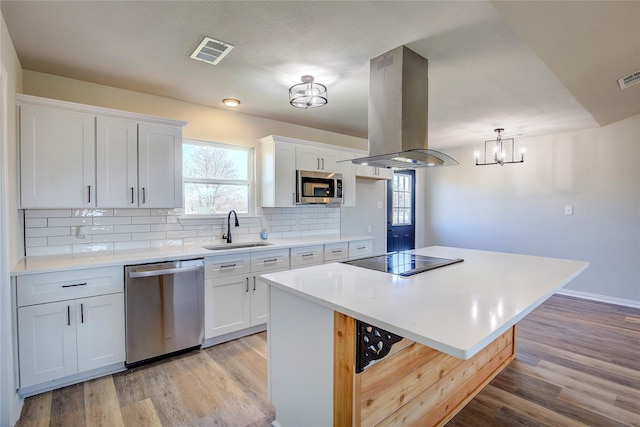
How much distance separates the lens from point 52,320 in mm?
2236

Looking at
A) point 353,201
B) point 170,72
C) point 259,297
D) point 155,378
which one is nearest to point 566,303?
point 353,201

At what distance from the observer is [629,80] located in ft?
9.21

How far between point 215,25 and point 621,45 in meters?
2.75

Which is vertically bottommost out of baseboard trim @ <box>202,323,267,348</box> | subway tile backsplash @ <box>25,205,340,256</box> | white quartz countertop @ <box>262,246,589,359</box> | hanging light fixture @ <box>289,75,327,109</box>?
baseboard trim @ <box>202,323,267,348</box>

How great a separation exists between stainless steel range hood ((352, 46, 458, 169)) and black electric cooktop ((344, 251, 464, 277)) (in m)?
0.75

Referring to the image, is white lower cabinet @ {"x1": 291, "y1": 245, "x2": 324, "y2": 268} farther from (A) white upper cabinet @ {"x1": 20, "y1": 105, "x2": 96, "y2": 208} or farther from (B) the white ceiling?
(A) white upper cabinet @ {"x1": 20, "y1": 105, "x2": 96, "y2": 208}

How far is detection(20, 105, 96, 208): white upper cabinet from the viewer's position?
93.0 inches

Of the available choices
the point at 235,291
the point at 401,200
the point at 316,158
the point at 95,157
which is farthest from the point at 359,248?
the point at 95,157

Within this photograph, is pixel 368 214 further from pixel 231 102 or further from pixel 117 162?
pixel 117 162

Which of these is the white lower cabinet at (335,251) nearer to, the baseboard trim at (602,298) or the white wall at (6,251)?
the white wall at (6,251)

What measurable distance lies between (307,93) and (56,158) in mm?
2043

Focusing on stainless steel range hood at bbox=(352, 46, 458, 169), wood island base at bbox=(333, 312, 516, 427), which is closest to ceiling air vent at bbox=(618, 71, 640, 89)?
stainless steel range hood at bbox=(352, 46, 458, 169)

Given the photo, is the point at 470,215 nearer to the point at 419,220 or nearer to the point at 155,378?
the point at 419,220

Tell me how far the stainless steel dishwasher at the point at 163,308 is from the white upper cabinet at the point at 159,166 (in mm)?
651
